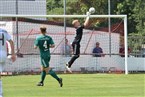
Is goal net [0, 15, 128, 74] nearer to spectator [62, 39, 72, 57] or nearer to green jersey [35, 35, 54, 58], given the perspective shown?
spectator [62, 39, 72, 57]

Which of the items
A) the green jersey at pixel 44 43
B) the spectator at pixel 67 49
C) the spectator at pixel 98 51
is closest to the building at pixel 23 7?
the spectator at pixel 67 49

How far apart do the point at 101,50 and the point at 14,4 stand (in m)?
6.71

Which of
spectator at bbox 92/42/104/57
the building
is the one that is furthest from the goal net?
the building

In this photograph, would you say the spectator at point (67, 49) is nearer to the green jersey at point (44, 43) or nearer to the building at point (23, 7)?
the building at point (23, 7)

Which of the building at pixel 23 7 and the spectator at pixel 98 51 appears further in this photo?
the building at pixel 23 7

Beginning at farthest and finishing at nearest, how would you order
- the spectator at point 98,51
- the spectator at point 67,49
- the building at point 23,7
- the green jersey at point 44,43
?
the building at point 23,7, the spectator at point 98,51, the spectator at point 67,49, the green jersey at point 44,43

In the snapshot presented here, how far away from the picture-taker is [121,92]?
55.0 feet

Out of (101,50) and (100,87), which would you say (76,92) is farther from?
(101,50)

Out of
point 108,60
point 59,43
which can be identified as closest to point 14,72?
point 59,43

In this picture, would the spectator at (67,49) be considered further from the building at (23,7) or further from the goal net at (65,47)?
the building at (23,7)

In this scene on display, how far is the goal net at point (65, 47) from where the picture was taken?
31.2 meters

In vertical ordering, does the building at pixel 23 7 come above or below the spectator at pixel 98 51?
above

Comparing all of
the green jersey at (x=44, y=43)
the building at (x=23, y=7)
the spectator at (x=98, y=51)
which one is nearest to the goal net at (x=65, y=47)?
the spectator at (x=98, y=51)

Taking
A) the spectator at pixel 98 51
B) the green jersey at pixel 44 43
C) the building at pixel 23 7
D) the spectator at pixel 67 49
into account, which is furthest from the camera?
the building at pixel 23 7
